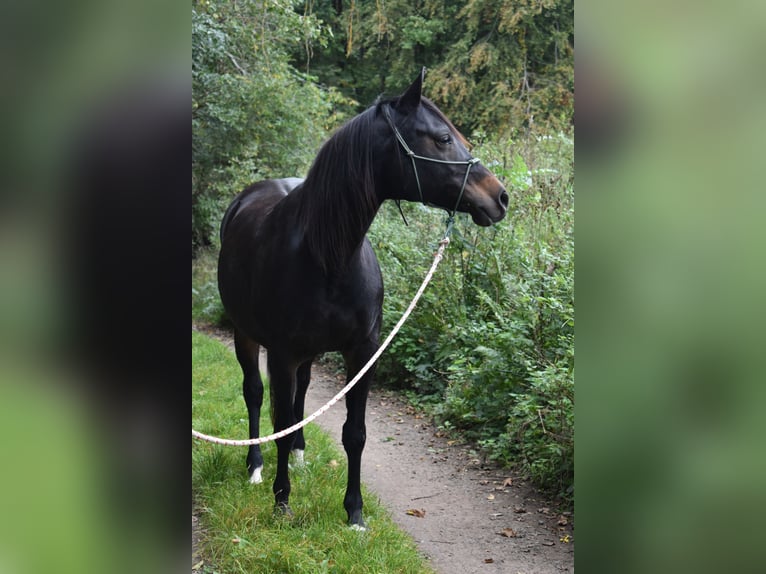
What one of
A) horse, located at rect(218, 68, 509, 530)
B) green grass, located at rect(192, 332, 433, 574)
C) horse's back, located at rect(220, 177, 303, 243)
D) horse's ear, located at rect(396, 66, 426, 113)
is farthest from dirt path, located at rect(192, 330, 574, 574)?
horse's ear, located at rect(396, 66, 426, 113)

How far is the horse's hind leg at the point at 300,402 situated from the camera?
14.9 ft

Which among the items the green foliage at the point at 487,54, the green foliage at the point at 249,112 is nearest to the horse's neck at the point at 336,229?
the green foliage at the point at 249,112

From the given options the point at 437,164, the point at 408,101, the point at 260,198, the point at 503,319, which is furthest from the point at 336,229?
the point at 503,319

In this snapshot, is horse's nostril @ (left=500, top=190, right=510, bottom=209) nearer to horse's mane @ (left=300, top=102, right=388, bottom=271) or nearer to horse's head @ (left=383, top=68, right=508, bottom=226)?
horse's head @ (left=383, top=68, right=508, bottom=226)

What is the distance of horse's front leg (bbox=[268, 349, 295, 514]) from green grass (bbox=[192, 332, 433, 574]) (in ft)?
0.29

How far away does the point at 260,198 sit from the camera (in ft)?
16.2

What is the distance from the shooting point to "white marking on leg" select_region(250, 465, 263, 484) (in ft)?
13.9
